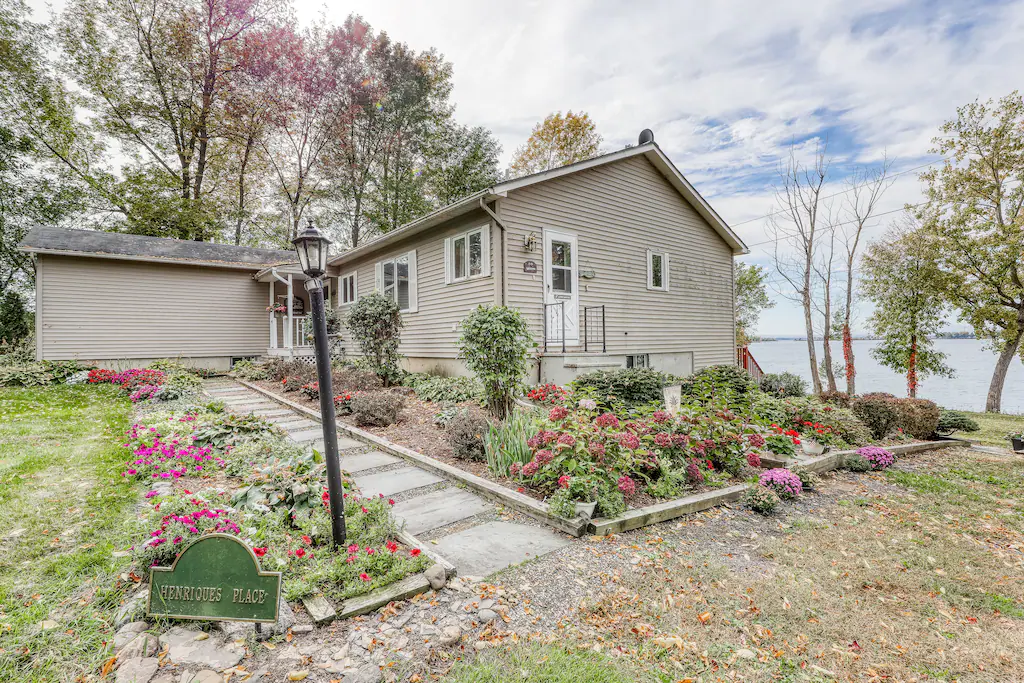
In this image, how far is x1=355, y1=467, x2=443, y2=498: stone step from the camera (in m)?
4.13

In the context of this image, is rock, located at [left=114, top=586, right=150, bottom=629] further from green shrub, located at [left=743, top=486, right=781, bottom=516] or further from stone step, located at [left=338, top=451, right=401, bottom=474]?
green shrub, located at [left=743, top=486, right=781, bottom=516]

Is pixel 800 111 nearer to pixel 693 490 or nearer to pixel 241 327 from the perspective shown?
pixel 693 490

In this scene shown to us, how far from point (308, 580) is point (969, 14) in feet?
41.6

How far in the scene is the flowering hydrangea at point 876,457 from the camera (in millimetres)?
5652

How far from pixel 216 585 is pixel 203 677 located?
0.38m

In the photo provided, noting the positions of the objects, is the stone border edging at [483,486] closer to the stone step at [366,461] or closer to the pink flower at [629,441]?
the stone step at [366,461]

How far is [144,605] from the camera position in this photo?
6.99ft

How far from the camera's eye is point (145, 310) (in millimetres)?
13055

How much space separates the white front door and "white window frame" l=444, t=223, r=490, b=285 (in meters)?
1.26

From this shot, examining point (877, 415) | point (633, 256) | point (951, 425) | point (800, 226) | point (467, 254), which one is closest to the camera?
point (877, 415)

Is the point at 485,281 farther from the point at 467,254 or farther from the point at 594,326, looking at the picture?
the point at 594,326

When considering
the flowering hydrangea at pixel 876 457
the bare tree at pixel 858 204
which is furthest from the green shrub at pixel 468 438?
the bare tree at pixel 858 204

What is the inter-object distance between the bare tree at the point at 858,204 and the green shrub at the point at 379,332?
12.3m

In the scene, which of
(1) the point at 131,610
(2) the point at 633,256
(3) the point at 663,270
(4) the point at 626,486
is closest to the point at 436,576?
(1) the point at 131,610
